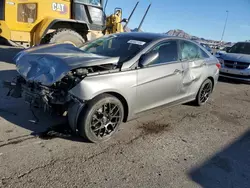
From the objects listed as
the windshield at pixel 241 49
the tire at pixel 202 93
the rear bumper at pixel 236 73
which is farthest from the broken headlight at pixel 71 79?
the windshield at pixel 241 49

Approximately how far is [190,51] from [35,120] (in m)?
3.38

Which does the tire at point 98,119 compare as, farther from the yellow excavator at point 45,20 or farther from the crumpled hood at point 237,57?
the crumpled hood at point 237,57

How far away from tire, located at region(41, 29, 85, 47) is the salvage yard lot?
11.2 ft

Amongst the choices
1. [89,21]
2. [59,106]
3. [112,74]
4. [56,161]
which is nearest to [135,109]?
[112,74]

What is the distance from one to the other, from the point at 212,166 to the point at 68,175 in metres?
1.89

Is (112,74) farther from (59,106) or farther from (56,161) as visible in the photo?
(56,161)

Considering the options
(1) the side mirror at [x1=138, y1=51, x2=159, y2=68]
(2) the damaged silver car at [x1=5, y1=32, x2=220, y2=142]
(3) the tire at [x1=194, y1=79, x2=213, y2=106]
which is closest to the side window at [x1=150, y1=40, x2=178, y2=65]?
(2) the damaged silver car at [x1=5, y1=32, x2=220, y2=142]

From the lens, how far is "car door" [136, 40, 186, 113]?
3.86 m

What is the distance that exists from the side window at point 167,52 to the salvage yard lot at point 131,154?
3.82ft

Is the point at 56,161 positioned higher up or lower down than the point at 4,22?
lower down

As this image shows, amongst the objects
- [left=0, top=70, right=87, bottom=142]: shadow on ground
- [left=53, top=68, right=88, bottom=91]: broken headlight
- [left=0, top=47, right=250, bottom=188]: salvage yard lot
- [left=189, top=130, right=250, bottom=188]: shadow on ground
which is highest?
[left=53, top=68, right=88, bottom=91]: broken headlight

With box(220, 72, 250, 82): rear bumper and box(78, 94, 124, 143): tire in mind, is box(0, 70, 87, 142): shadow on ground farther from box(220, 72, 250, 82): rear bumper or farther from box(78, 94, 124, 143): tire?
box(220, 72, 250, 82): rear bumper

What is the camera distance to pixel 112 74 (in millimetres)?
3434

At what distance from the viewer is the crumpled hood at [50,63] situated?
3.25 meters
